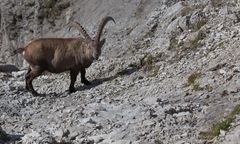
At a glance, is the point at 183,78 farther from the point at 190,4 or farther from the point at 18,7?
the point at 18,7

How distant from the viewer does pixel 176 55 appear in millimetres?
17891

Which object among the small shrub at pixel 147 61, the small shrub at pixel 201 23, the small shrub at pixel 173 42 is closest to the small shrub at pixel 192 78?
the small shrub at pixel 147 61

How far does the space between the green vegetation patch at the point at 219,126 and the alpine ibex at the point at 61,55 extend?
7404 millimetres

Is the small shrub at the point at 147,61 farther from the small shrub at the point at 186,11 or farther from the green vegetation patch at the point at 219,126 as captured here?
the green vegetation patch at the point at 219,126

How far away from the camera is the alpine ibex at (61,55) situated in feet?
62.2

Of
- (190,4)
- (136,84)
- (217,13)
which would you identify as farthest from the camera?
(190,4)

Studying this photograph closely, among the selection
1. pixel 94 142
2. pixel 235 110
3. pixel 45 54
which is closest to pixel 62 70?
pixel 45 54

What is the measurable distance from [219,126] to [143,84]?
17.0ft

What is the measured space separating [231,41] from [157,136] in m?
4.99

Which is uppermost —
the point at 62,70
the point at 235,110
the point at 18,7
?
the point at 18,7

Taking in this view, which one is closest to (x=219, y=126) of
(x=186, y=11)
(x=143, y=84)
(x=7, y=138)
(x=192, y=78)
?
(x=192, y=78)

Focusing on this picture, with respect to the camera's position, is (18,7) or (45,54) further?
(18,7)

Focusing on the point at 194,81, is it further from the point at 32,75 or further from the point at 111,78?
the point at 32,75

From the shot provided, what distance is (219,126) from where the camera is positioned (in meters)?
11.7
